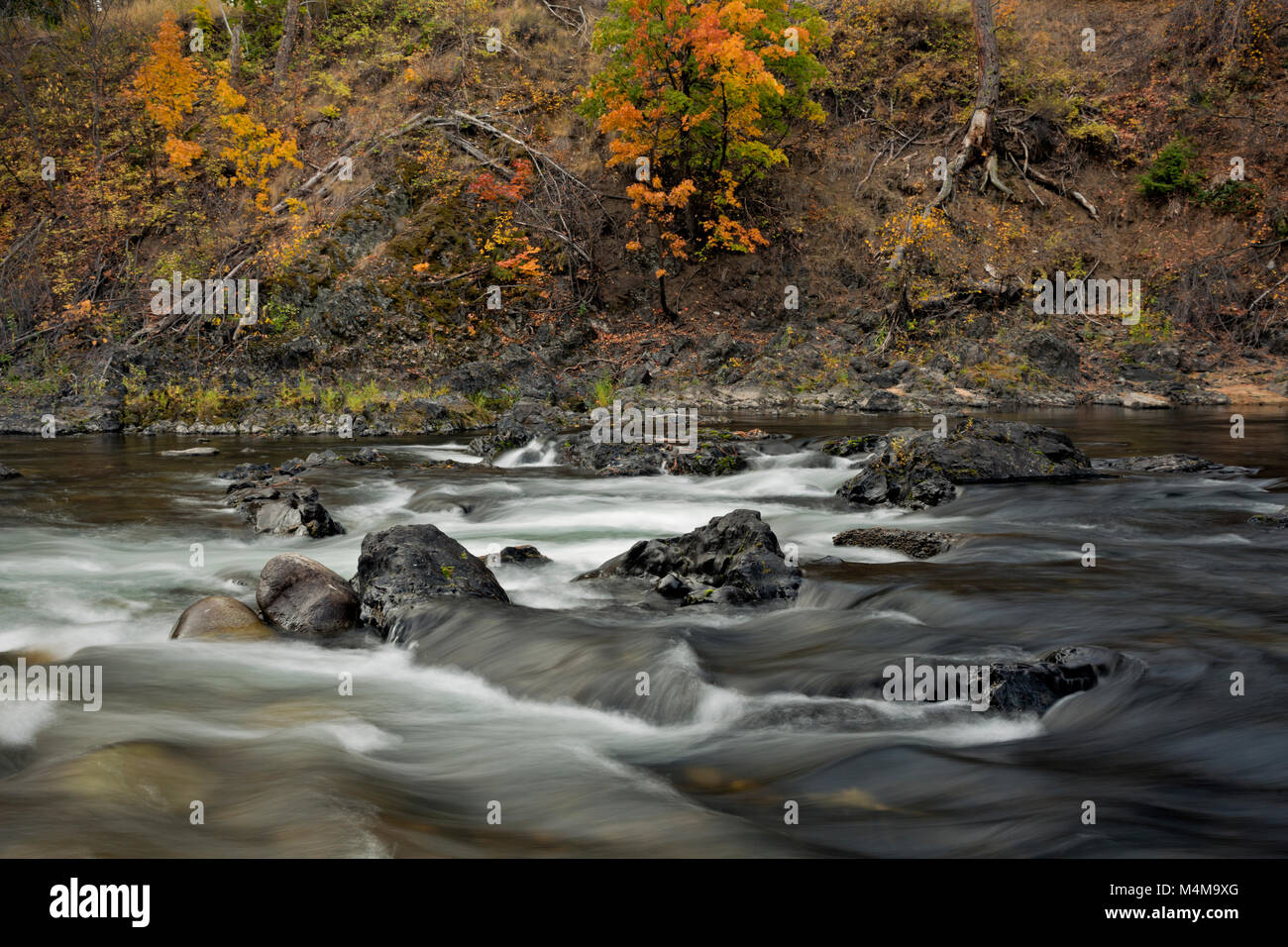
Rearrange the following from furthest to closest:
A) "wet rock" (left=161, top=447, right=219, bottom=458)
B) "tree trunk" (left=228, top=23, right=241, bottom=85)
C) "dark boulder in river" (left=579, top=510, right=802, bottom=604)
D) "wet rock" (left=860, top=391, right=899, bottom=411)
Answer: "tree trunk" (left=228, top=23, right=241, bottom=85) < "wet rock" (left=860, top=391, right=899, bottom=411) < "wet rock" (left=161, top=447, right=219, bottom=458) < "dark boulder in river" (left=579, top=510, right=802, bottom=604)

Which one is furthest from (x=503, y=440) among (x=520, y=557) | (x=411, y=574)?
(x=411, y=574)

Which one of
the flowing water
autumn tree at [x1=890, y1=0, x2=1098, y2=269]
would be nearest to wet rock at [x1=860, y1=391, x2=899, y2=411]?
autumn tree at [x1=890, y1=0, x2=1098, y2=269]

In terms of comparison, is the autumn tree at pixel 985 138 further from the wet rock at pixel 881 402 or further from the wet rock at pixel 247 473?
the wet rock at pixel 247 473

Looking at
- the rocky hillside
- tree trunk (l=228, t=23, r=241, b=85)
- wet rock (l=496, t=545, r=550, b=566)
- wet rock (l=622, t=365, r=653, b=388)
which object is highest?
tree trunk (l=228, t=23, r=241, b=85)

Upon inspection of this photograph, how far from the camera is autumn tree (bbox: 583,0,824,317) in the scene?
21.7m

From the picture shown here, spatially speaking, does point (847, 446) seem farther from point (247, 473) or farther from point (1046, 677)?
point (1046, 677)

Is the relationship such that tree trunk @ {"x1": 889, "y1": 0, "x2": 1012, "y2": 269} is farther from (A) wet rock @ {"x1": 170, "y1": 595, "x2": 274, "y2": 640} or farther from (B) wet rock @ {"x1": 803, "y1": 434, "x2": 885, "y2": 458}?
(A) wet rock @ {"x1": 170, "y1": 595, "x2": 274, "y2": 640}

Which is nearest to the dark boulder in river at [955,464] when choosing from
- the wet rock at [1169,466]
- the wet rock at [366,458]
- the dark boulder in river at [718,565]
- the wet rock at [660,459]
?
the wet rock at [1169,466]

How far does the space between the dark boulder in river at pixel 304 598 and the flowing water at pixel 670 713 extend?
33cm

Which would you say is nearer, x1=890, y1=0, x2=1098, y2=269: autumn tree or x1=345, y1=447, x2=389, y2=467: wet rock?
x1=345, y1=447, x2=389, y2=467: wet rock

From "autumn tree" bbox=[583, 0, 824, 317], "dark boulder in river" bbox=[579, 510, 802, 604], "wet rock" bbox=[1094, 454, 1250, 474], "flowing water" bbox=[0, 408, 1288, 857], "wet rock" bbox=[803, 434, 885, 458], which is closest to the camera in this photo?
"flowing water" bbox=[0, 408, 1288, 857]

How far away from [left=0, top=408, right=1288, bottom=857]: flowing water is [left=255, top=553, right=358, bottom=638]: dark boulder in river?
0.33 m
